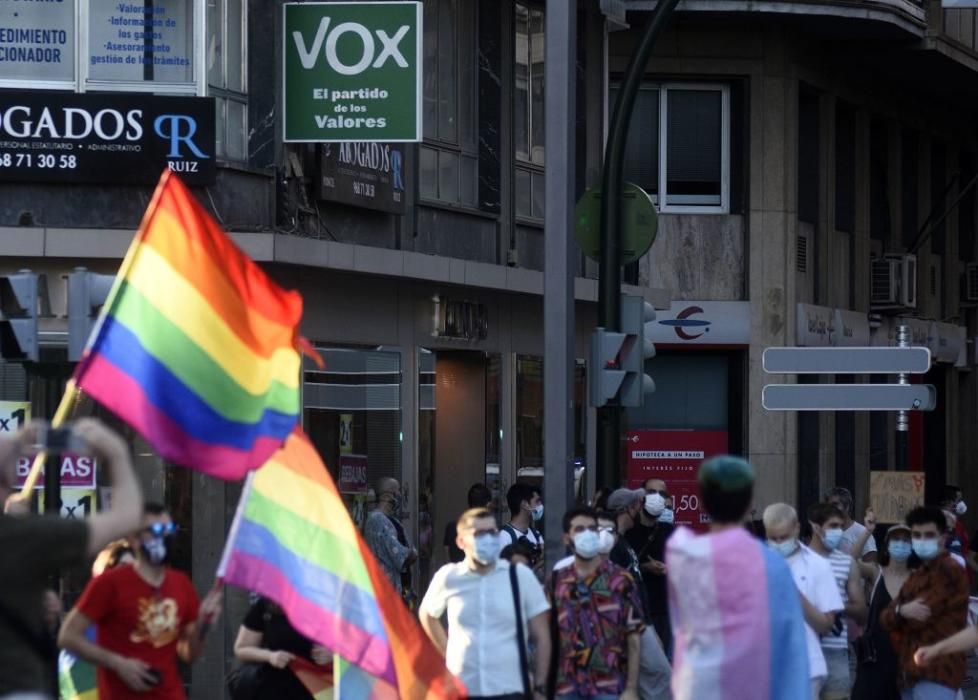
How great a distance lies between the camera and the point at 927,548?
12203mm

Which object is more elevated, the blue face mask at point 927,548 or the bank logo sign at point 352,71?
the bank logo sign at point 352,71

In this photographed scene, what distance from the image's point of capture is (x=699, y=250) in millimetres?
30641

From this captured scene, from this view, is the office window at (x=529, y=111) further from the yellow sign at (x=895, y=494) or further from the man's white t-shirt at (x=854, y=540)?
the man's white t-shirt at (x=854, y=540)

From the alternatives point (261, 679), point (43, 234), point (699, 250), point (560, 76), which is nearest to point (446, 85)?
point (43, 234)

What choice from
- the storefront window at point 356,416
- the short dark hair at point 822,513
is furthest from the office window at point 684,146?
the short dark hair at point 822,513

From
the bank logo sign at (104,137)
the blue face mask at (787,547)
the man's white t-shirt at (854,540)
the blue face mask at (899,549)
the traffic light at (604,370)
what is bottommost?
the man's white t-shirt at (854,540)

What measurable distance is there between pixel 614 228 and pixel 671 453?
13587 mm

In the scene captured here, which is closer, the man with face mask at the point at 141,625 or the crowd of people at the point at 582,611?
the crowd of people at the point at 582,611

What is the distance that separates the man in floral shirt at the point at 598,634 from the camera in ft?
35.4

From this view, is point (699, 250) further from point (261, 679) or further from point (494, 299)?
point (261, 679)

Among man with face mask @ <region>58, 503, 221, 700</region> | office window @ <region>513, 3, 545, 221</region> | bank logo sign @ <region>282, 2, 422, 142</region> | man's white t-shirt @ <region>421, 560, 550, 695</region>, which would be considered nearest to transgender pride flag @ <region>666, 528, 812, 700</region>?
man with face mask @ <region>58, 503, 221, 700</region>

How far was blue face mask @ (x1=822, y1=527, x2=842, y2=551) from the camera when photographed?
516 inches

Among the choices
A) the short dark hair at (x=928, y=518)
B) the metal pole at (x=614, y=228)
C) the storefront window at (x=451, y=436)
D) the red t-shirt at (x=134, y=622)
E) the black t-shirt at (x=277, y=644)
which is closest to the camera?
the red t-shirt at (x=134, y=622)

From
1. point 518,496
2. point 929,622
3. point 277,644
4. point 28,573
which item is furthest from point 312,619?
point 518,496
